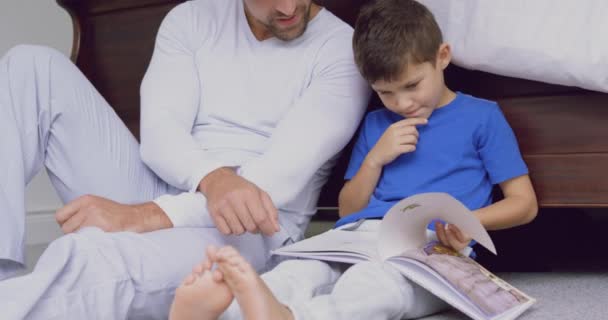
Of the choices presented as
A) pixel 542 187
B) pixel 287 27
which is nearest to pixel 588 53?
pixel 542 187

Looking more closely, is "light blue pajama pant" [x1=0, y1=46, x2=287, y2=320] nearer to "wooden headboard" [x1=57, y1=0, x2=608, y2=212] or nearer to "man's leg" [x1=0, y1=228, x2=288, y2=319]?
"man's leg" [x1=0, y1=228, x2=288, y2=319]

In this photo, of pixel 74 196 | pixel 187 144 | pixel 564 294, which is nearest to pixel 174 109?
pixel 187 144

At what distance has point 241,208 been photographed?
1.00 meters

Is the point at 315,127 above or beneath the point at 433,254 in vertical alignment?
above

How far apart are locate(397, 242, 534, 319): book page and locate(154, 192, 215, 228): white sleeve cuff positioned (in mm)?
297

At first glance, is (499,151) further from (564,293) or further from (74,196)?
(74,196)

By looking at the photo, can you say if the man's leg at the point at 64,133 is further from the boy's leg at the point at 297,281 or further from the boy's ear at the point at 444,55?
the boy's ear at the point at 444,55

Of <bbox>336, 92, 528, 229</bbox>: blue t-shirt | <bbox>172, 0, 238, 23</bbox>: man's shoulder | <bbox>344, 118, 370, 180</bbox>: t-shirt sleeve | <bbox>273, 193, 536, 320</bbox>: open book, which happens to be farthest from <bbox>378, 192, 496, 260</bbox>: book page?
<bbox>172, 0, 238, 23</bbox>: man's shoulder

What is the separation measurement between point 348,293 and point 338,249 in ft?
0.44

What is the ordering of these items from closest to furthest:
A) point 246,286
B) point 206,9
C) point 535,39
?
point 246,286, point 535,39, point 206,9

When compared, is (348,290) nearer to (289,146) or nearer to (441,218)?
(441,218)

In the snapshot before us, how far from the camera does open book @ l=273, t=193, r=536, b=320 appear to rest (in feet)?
3.06

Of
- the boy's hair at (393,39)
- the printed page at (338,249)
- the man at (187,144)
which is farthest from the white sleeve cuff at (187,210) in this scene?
the boy's hair at (393,39)

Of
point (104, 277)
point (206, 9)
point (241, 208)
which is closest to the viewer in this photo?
point (104, 277)
